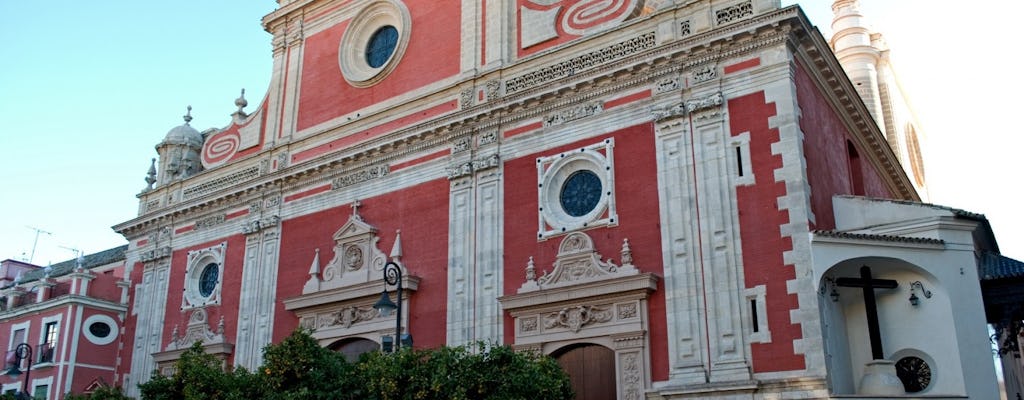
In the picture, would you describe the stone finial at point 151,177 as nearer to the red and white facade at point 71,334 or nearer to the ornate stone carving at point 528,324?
the red and white facade at point 71,334

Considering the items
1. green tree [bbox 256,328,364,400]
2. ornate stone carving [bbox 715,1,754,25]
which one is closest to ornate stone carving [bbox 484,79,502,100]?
ornate stone carving [bbox 715,1,754,25]

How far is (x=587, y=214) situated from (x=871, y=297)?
A: 17.0 feet

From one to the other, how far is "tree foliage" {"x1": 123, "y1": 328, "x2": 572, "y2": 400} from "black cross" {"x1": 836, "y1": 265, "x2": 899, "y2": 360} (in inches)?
197

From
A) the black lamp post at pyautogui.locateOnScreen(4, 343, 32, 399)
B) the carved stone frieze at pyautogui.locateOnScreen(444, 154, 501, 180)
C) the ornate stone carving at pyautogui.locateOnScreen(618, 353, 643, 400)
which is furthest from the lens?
the black lamp post at pyautogui.locateOnScreen(4, 343, 32, 399)

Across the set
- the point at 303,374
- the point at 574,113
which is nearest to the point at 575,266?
the point at 574,113

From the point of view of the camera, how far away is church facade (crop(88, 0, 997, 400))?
1519cm

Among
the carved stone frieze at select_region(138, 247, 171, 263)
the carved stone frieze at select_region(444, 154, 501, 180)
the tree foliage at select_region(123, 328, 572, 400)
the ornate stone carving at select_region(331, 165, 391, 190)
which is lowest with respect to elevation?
the tree foliage at select_region(123, 328, 572, 400)

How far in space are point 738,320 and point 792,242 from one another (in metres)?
1.53

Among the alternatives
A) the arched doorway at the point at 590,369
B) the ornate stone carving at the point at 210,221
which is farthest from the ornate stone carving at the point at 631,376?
the ornate stone carving at the point at 210,221

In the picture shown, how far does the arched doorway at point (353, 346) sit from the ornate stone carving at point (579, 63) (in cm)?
616

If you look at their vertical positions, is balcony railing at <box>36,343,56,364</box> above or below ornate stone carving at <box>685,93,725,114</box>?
below

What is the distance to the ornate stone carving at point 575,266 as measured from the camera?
16859 mm

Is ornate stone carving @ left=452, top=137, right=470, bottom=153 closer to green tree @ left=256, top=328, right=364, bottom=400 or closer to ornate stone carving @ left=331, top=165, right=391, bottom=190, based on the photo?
ornate stone carving @ left=331, top=165, right=391, bottom=190

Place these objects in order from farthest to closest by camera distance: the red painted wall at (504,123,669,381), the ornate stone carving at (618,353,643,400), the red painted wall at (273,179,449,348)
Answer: the red painted wall at (273,179,449,348)
the red painted wall at (504,123,669,381)
the ornate stone carving at (618,353,643,400)
